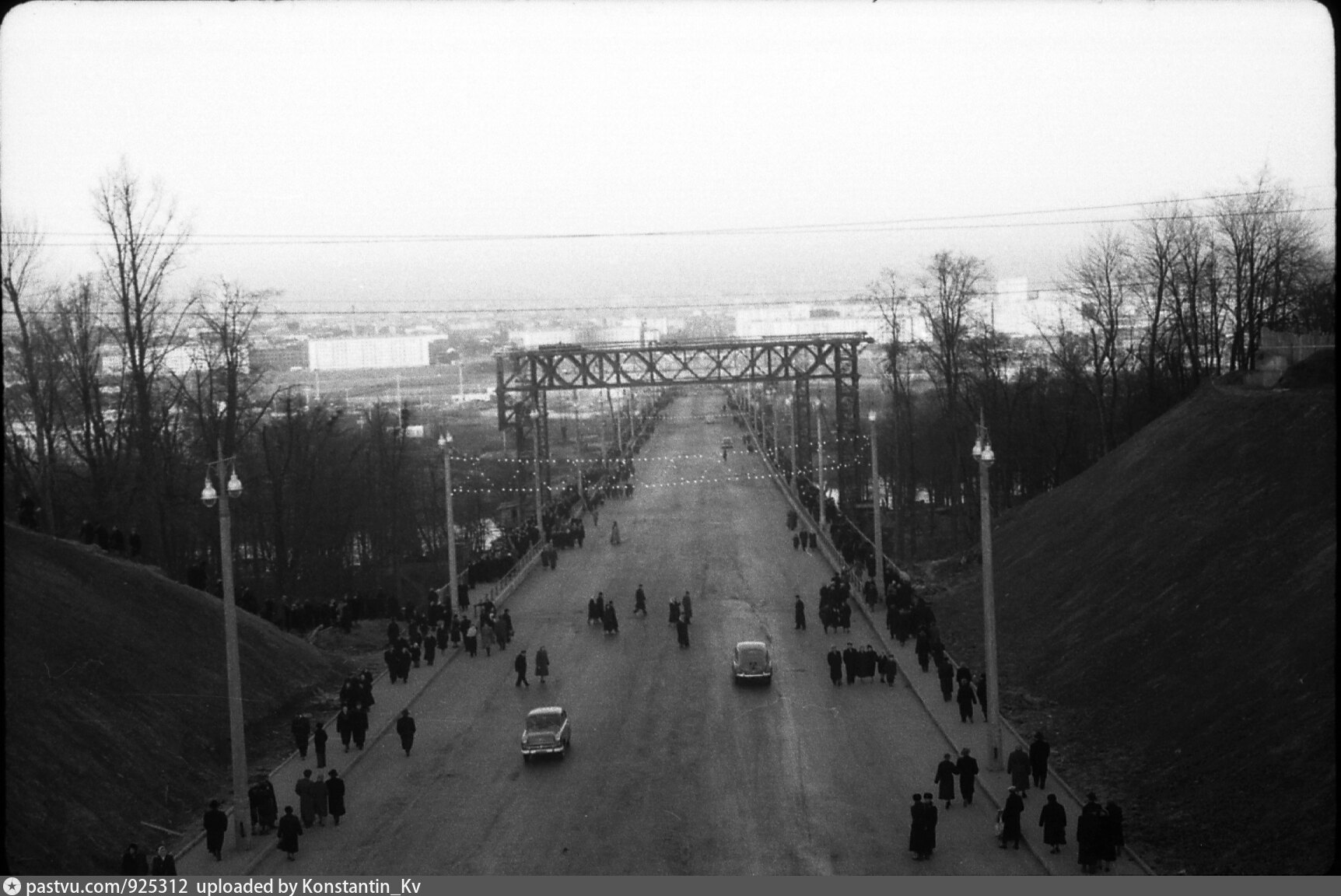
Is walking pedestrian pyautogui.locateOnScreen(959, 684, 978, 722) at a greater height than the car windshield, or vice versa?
the car windshield

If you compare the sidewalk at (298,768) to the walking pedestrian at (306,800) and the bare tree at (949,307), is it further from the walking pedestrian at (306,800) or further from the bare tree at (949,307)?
the bare tree at (949,307)

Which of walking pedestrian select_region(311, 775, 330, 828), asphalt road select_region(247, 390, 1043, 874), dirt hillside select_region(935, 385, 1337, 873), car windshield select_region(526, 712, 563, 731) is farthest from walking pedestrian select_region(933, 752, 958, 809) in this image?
walking pedestrian select_region(311, 775, 330, 828)

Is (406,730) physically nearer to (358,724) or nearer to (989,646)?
(358,724)

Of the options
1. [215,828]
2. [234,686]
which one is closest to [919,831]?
[215,828]

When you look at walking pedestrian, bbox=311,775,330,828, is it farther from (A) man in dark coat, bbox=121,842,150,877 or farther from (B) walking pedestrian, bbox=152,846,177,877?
(A) man in dark coat, bbox=121,842,150,877

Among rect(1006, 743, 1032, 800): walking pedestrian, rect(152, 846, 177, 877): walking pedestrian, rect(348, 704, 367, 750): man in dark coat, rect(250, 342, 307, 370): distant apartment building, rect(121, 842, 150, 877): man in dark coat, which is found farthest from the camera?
rect(250, 342, 307, 370): distant apartment building

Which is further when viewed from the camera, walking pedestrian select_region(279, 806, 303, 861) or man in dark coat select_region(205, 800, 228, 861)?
walking pedestrian select_region(279, 806, 303, 861)
